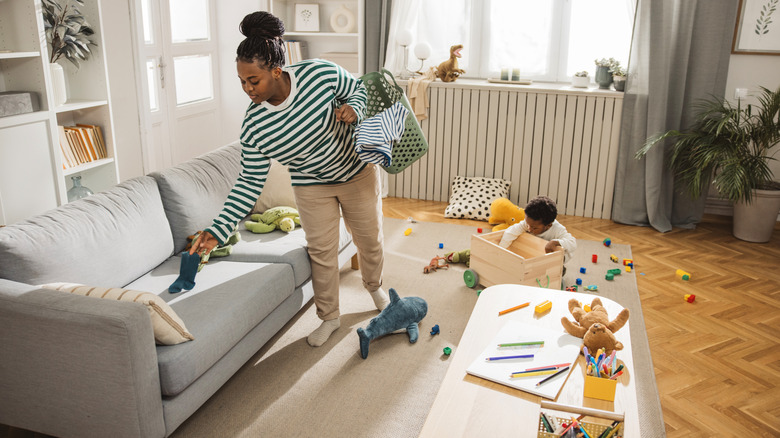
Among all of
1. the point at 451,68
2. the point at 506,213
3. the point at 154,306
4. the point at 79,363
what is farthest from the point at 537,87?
the point at 79,363

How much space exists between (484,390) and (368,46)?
3347 mm

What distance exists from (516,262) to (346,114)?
1153 mm

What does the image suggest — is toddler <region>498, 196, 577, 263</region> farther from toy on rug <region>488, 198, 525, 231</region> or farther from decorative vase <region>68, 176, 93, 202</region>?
decorative vase <region>68, 176, 93, 202</region>

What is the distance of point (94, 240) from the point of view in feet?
7.24

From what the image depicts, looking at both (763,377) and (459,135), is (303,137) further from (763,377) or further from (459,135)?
(459,135)

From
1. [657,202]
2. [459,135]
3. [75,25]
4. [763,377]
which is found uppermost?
[75,25]

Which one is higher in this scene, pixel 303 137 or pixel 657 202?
pixel 303 137

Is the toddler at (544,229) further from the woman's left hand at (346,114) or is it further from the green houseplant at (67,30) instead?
the green houseplant at (67,30)

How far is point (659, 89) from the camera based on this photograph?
392cm

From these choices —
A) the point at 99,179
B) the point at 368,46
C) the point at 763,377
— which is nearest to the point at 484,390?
the point at 763,377

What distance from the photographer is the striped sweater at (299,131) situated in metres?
2.20

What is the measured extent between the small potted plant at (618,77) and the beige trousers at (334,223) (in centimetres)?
225

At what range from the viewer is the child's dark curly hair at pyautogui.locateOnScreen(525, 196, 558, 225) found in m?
3.02

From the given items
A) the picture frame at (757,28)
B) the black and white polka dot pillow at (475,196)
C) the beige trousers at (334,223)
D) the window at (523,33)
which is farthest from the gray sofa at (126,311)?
the picture frame at (757,28)
